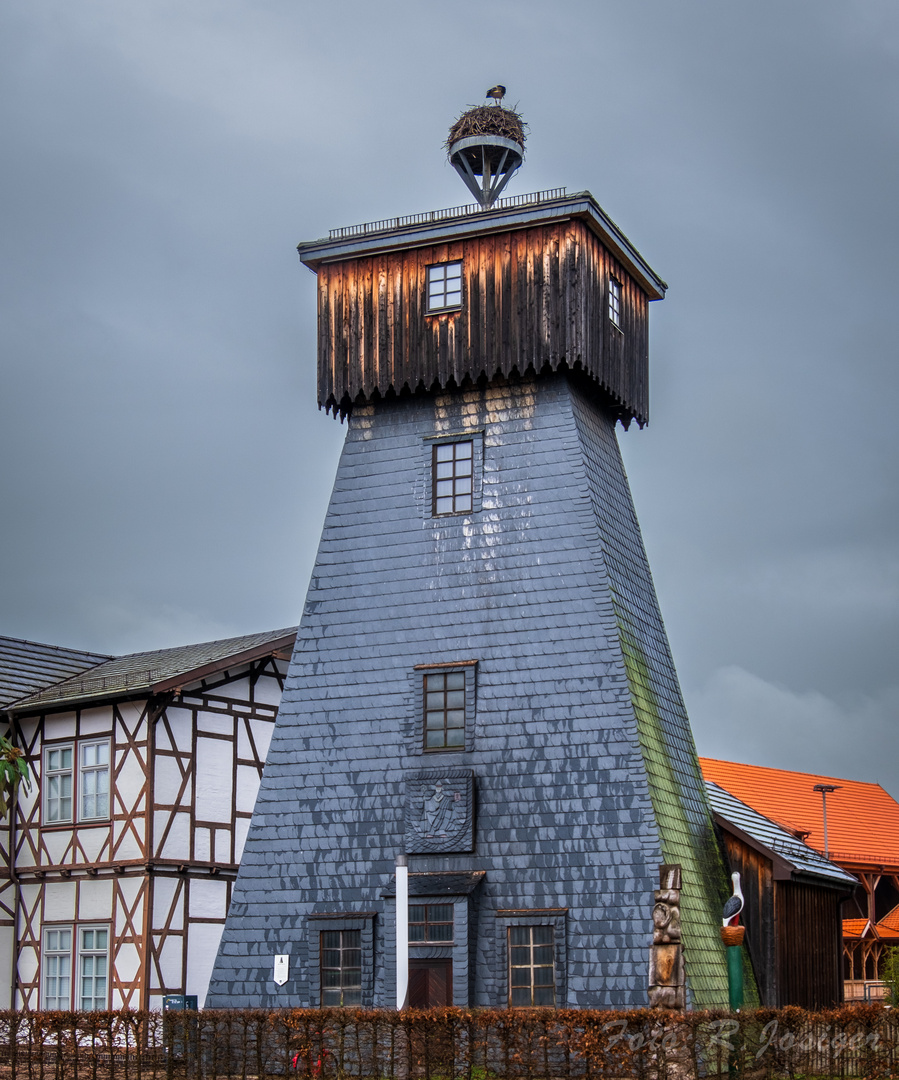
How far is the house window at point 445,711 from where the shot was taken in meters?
22.9

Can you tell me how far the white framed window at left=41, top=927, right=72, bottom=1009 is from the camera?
1127 inches

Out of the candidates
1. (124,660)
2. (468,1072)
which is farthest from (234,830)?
(468,1072)

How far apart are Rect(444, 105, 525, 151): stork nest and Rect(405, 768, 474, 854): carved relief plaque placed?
38.1 ft

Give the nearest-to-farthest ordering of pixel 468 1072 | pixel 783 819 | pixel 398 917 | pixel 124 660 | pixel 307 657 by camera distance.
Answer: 1. pixel 468 1072
2. pixel 398 917
3. pixel 307 657
4. pixel 124 660
5. pixel 783 819

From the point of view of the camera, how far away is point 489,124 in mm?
26453

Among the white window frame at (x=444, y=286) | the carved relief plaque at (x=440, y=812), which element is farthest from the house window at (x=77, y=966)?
the white window frame at (x=444, y=286)

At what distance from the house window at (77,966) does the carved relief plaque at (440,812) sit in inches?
353

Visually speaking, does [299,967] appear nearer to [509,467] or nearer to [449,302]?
[509,467]

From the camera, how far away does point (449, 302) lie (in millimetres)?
25062

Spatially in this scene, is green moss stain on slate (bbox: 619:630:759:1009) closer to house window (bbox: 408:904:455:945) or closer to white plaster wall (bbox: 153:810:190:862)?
house window (bbox: 408:904:455:945)

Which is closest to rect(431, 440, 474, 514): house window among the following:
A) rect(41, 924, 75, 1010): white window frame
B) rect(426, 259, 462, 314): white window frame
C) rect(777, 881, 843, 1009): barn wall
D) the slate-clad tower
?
the slate-clad tower

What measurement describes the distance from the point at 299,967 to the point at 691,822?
6.54 metres

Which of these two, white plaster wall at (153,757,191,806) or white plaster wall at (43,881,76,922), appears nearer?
white plaster wall at (153,757,191,806)

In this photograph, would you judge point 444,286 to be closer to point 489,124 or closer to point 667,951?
point 489,124
